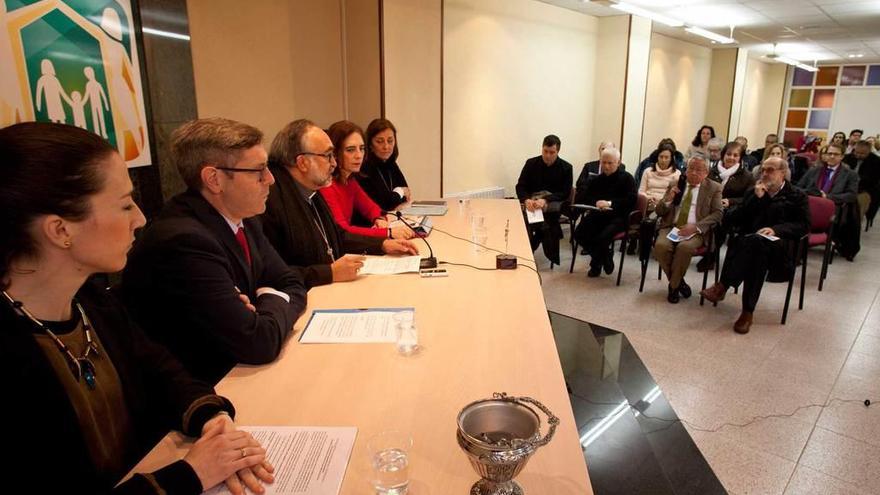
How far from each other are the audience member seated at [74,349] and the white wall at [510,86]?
455 centimetres

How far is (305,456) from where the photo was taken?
1.08m

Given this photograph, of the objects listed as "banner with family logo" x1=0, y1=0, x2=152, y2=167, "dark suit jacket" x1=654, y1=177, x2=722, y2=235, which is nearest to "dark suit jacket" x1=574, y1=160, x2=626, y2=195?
"dark suit jacket" x1=654, y1=177, x2=722, y2=235

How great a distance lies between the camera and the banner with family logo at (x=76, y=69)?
2.12 meters

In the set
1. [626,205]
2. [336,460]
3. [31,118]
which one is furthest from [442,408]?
[626,205]

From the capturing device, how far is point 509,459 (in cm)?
88

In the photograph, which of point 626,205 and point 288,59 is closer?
point 288,59

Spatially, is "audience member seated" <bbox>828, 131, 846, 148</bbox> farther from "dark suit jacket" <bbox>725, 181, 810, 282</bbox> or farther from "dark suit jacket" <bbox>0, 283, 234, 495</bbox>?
"dark suit jacket" <bbox>0, 283, 234, 495</bbox>

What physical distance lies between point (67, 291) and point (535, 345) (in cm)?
116

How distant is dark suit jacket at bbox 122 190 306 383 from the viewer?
4.64ft

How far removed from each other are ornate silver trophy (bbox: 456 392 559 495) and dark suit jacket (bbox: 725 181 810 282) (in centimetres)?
357

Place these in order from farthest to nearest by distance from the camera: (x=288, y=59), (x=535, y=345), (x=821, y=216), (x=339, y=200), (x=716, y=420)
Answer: (x=821, y=216) < (x=288, y=59) < (x=339, y=200) < (x=716, y=420) < (x=535, y=345)

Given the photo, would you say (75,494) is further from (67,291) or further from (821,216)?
(821,216)

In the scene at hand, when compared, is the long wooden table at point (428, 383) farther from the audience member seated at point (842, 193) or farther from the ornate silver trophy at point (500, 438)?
the audience member seated at point (842, 193)

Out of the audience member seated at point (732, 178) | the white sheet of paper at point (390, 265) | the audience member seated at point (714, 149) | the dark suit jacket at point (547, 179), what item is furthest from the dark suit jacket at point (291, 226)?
the audience member seated at point (714, 149)
